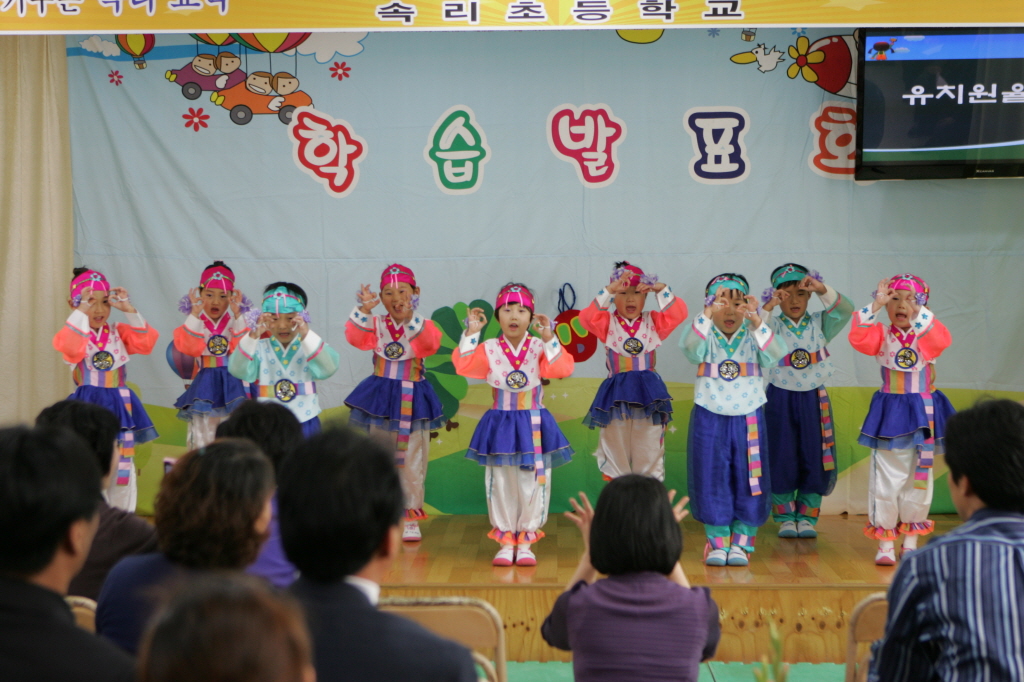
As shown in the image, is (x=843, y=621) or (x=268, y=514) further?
(x=843, y=621)

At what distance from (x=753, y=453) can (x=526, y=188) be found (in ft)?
6.20

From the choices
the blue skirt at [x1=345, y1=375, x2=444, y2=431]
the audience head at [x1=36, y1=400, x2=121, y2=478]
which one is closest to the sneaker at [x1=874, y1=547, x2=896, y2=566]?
the blue skirt at [x1=345, y1=375, x2=444, y2=431]

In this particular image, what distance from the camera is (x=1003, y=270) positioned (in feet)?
16.1

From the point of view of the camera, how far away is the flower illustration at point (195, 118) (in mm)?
4938

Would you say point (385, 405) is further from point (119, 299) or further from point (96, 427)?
point (96, 427)

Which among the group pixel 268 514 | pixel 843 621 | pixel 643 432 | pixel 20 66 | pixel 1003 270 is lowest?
pixel 843 621

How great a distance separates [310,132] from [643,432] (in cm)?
237

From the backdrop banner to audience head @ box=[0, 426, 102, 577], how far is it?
Result: 3.66 m

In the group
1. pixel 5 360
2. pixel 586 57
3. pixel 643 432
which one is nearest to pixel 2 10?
pixel 5 360

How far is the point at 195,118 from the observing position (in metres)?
4.94

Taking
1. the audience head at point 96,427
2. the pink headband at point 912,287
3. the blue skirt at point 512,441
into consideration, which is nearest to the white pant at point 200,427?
the blue skirt at point 512,441

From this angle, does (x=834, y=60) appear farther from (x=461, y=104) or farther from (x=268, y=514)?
(x=268, y=514)

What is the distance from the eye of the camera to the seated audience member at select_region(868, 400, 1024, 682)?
58.9 inches

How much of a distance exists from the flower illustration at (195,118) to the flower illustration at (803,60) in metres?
3.08
